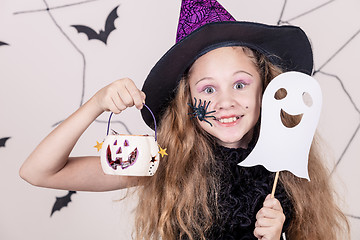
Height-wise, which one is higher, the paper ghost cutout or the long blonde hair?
the paper ghost cutout

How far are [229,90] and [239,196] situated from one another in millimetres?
330

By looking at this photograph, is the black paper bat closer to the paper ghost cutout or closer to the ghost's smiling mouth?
the ghost's smiling mouth

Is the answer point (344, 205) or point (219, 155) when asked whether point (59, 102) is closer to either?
point (219, 155)

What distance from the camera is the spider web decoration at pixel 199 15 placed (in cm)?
142

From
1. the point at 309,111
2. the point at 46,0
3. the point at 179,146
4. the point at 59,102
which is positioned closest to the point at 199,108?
the point at 179,146

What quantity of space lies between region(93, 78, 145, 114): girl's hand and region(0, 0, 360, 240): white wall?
806 millimetres

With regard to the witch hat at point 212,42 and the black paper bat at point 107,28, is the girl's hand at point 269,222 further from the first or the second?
the black paper bat at point 107,28

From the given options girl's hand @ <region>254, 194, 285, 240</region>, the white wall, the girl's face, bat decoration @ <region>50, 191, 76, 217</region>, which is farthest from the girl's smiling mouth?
bat decoration @ <region>50, 191, 76, 217</region>

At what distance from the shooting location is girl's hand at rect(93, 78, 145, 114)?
1179 mm

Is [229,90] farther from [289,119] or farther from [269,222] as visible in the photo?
[269,222]

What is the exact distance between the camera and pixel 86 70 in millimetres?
1997

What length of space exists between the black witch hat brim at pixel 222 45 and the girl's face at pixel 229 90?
4 cm

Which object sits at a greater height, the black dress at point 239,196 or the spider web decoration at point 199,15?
the spider web decoration at point 199,15

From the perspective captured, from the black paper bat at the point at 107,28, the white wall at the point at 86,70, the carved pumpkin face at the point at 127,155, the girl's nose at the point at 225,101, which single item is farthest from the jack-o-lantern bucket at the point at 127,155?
the black paper bat at the point at 107,28
